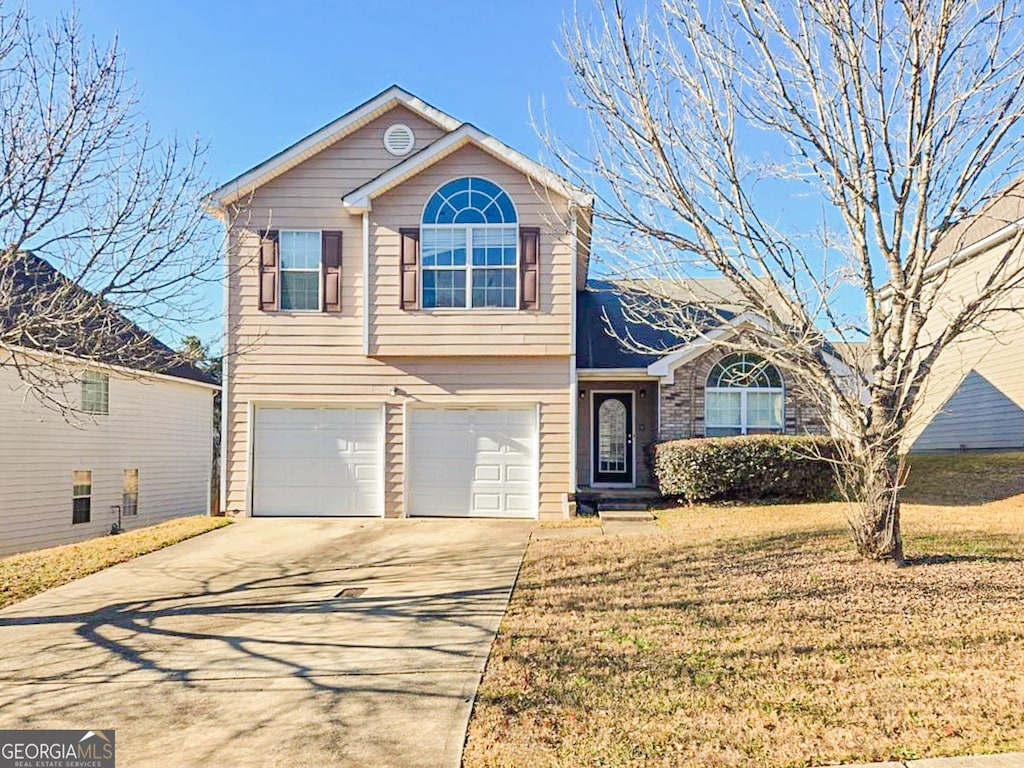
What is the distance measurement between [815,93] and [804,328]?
2.28 metres

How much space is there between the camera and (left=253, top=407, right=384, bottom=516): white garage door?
43.4 feet

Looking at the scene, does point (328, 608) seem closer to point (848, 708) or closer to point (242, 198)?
point (848, 708)

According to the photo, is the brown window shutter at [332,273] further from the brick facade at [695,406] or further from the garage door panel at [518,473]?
the brick facade at [695,406]

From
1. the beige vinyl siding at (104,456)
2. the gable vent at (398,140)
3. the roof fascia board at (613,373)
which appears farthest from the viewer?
the beige vinyl siding at (104,456)

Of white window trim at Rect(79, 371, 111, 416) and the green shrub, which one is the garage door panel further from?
white window trim at Rect(79, 371, 111, 416)

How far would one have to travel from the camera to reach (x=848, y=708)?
4.31 m

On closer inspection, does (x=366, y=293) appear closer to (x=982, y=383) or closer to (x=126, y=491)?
(x=126, y=491)

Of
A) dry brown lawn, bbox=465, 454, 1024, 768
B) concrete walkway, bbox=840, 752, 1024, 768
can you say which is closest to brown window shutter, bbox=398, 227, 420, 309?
dry brown lawn, bbox=465, 454, 1024, 768

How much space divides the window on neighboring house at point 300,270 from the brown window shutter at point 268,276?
0.12 meters

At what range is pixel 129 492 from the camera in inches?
737

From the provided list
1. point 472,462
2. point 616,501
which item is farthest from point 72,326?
point 616,501

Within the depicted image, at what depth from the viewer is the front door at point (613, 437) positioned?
15.6 m

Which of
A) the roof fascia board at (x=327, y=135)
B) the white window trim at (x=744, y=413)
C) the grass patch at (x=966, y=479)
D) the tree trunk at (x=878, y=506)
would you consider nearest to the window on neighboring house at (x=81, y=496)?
the roof fascia board at (x=327, y=135)

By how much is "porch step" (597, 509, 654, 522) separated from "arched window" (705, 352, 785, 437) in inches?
106
